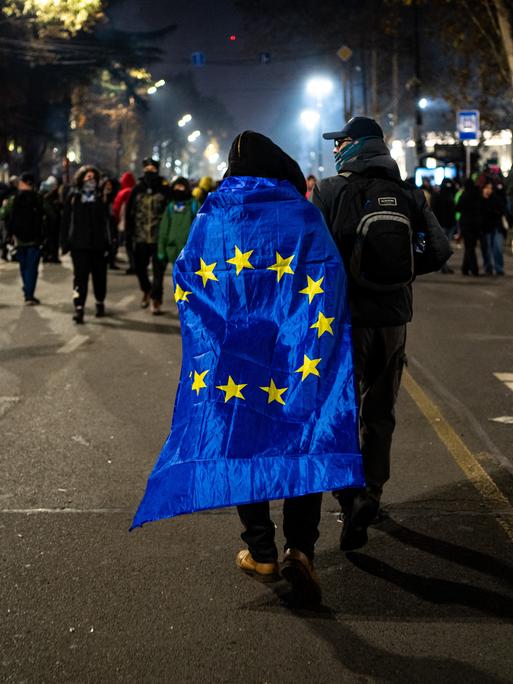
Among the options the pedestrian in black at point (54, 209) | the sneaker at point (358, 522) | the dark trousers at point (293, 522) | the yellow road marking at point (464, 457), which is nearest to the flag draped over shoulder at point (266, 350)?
the dark trousers at point (293, 522)

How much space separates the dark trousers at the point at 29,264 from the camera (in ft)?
54.0

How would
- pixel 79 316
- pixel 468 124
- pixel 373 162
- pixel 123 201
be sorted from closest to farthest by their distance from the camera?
pixel 373 162 < pixel 79 316 < pixel 123 201 < pixel 468 124

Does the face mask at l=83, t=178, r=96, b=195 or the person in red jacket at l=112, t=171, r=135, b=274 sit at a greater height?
the face mask at l=83, t=178, r=96, b=195

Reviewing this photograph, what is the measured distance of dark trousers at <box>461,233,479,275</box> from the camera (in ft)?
70.4

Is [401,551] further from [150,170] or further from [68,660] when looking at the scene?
[150,170]

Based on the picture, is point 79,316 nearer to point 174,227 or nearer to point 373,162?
point 174,227

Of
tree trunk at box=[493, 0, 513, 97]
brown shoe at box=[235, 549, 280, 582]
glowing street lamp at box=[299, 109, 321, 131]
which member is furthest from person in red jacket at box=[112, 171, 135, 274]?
glowing street lamp at box=[299, 109, 321, 131]

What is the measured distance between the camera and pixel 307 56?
5078 cm

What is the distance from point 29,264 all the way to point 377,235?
12.4 meters

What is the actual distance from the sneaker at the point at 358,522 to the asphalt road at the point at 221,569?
2.5 inches

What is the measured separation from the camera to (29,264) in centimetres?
1656

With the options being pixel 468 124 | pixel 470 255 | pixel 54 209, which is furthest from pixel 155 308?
pixel 468 124

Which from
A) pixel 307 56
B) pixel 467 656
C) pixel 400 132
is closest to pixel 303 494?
pixel 467 656

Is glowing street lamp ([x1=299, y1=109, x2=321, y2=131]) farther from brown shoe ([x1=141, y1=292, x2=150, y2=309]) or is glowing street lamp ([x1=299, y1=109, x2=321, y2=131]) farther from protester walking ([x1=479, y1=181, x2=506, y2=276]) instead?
brown shoe ([x1=141, y1=292, x2=150, y2=309])
